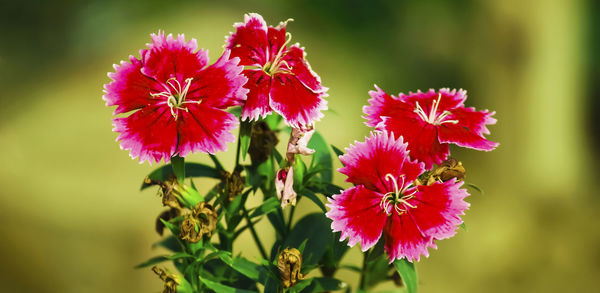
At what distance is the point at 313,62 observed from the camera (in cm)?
290

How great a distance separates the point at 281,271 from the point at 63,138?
2006 mm

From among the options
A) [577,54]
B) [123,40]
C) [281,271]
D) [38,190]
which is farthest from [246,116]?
[577,54]

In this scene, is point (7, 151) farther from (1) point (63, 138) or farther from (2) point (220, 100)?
(2) point (220, 100)

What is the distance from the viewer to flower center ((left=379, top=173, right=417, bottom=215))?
28.8 inches

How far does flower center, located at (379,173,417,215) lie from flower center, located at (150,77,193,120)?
25 centimetres

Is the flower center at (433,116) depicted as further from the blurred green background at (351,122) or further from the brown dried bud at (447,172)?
the blurred green background at (351,122)

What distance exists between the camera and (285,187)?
2.56 feet

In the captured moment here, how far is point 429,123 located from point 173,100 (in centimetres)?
32

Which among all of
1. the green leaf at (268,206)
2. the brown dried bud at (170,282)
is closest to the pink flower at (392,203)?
the green leaf at (268,206)

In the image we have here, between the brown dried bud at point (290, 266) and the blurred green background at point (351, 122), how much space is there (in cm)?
159

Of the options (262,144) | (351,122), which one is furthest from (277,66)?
(351,122)

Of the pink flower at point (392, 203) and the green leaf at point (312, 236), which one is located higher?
the pink flower at point (392, 203)

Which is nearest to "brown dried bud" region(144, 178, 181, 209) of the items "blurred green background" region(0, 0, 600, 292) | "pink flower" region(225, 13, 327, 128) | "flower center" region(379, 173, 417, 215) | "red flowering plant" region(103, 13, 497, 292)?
"red flowering plant" region(103, 13, 497, 292)

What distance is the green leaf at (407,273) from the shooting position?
0.75 m
